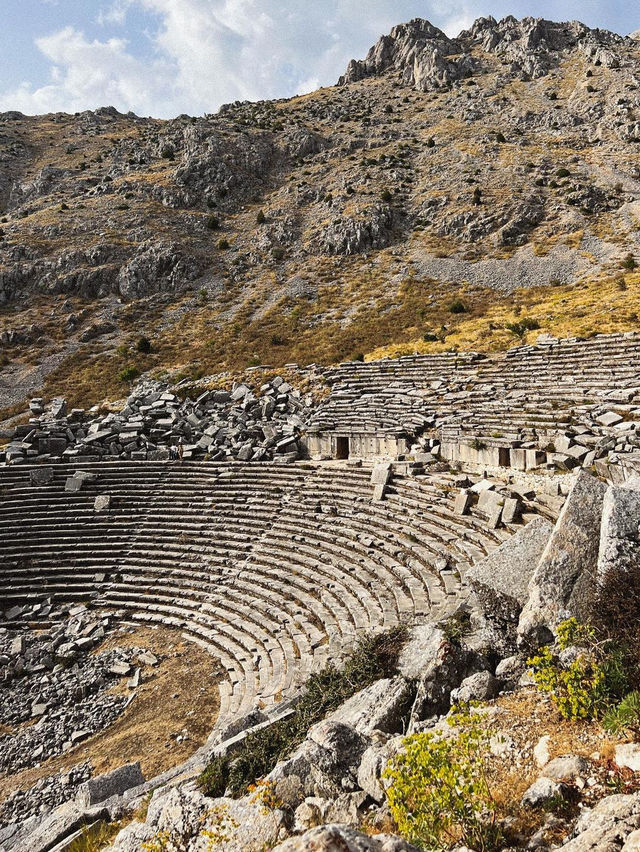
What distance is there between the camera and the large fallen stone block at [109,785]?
7.01m

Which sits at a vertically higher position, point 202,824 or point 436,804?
point 436,804

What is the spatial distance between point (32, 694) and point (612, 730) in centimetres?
1355

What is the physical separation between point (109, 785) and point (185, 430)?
17.5m

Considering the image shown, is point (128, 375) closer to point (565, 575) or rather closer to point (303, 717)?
point (303, 717)

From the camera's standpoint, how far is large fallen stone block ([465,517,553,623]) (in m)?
6.93

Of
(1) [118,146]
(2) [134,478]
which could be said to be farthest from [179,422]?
(1) [118,146]

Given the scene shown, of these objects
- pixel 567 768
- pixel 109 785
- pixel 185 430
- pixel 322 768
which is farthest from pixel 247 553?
pixel 567 768

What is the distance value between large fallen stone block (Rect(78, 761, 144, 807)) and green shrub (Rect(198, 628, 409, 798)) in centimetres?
243

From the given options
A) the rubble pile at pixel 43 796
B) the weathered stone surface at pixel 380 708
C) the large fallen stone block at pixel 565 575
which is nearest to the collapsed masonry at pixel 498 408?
the large fallen stone block at pixel 565 575

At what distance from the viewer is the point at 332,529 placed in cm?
1516

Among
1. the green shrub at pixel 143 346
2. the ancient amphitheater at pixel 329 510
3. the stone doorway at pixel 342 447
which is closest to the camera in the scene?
the ancient amphitheater at pixel 329 510

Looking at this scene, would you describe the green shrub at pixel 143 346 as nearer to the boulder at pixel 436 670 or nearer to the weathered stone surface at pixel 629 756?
the boulder at pixel 436 670

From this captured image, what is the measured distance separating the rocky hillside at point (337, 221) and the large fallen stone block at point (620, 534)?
1652 cm

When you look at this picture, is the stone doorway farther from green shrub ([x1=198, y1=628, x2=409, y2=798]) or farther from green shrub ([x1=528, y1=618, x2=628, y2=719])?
green shrub ([x1=528, y1=618, x2=628, y2=719])
